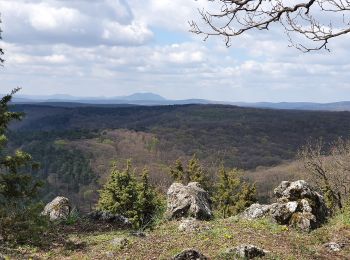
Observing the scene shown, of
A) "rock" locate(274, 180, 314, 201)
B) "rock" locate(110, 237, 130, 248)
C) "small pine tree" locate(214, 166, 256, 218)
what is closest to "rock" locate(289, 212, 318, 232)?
"rock" locate(274, 180, 314, 201)

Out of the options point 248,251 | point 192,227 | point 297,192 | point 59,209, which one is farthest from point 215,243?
point 59,209

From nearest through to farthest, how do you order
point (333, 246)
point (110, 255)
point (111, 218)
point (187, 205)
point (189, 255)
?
point (189, 255) < point (333, 246) < point (110, 255) < point (187, 205) < point (111, 218)

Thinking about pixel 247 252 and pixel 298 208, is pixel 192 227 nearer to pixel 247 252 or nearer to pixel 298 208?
pixel 298 208

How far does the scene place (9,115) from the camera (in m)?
18.3

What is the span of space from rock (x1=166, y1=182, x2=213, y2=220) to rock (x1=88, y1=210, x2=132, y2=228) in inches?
94.4

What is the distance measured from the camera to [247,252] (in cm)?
1333

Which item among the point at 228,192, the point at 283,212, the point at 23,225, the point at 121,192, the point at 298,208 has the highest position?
the point at 298,208

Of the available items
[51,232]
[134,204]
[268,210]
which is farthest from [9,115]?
[268,210]

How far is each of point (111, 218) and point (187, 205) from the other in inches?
171

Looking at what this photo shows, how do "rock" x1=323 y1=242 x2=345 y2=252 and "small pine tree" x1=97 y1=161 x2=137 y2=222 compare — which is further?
"small pine tree" x1=97 y1=161 x2=137 y2=222

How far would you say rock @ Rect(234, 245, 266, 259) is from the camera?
13262mm

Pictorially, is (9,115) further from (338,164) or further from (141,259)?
(338,164)

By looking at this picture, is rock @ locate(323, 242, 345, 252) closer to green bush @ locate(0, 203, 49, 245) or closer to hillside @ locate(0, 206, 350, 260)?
hillside @ locate(0, 206, 350, 260)

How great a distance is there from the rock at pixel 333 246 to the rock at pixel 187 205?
808cm
